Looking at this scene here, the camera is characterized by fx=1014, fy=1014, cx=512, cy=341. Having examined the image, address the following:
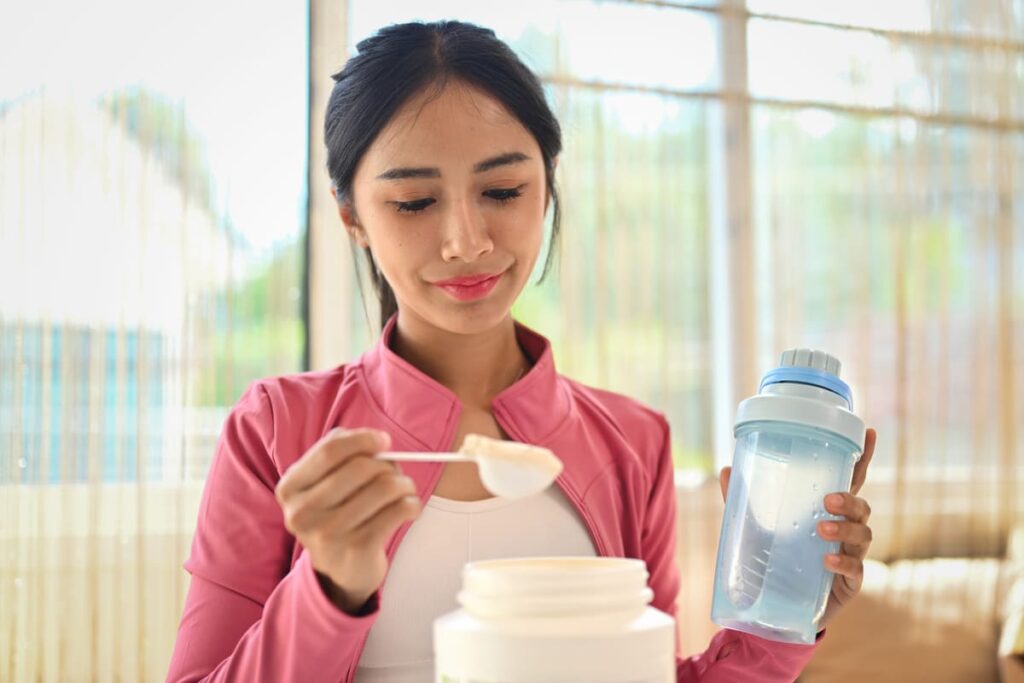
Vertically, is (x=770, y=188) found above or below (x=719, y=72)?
below

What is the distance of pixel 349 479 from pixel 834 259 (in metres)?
2.45

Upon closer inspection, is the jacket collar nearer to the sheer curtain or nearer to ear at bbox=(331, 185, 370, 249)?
ear at bbox=(331, 185, 370, 249)

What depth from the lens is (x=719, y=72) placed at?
280cm

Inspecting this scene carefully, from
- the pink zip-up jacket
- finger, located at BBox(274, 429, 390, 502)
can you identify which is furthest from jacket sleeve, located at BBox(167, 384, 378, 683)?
finger, located at BBox(274, 429, 390, 502)

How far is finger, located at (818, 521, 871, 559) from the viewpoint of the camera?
0.81 m

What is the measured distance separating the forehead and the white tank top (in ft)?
1.18

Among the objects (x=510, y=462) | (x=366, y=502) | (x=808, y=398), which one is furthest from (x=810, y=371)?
(x=366, y=502)

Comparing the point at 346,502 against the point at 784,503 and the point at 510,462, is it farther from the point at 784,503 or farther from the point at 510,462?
the point at 784,503

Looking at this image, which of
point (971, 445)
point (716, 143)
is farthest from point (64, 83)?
point (971, 445)

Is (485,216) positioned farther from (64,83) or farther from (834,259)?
(834,259)

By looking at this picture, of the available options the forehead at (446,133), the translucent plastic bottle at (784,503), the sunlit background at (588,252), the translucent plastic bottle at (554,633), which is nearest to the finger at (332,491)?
the translucent plastic bottle at (554,633)

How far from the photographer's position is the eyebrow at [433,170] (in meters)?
1.02

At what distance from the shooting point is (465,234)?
100 cm

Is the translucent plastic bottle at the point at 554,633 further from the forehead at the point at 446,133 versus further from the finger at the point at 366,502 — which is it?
the forehead at the point at 446,133
